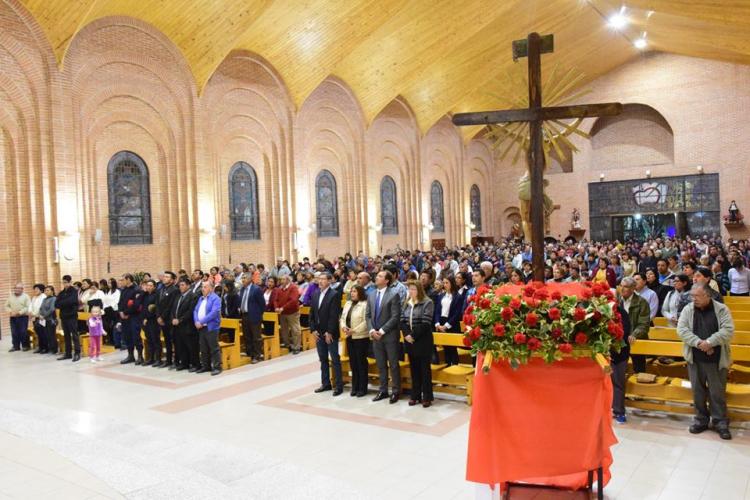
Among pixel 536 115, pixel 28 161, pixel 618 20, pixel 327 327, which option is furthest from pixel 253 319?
pixel 618 20

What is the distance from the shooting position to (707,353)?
244 inches

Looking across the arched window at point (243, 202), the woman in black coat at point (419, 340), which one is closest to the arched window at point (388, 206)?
the arched window at point (243, 202)

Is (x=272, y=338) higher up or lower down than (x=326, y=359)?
lower down

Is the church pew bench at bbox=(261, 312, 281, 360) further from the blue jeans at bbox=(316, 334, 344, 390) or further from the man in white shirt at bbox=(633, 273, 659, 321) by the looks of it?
the man in white shirt at bbox=(633, 273, 659, 321)

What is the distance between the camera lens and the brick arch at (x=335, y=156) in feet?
75.2

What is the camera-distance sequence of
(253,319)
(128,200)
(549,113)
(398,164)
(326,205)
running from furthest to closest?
1. (398,164)
2. (326,205)
3. (128,200)
4. (253,319)
5. (549,113)

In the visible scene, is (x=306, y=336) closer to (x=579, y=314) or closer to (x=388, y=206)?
(x=579, y=314)

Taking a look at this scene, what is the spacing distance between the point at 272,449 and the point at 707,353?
4.66 metres

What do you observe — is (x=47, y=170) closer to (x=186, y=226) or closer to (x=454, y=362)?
(x=186, y=226)

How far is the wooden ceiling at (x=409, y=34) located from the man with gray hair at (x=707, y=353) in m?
14.3

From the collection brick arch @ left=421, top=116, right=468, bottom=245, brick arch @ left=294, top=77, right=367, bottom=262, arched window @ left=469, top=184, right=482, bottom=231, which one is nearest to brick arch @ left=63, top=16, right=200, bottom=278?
brick arch @ left=294, top=77, right=367, bottom=262

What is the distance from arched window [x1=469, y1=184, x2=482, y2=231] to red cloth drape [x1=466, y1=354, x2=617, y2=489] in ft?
104

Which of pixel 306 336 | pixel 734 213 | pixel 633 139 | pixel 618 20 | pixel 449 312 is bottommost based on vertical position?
pixel 306 336

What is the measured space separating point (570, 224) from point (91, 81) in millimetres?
25804
